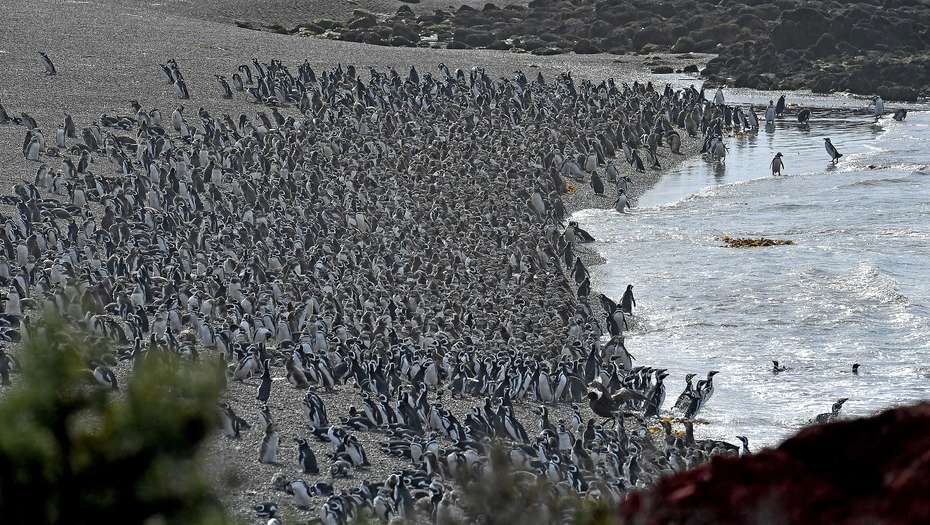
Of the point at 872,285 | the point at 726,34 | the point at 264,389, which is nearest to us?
the point at 264,389

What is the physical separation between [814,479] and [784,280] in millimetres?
19783

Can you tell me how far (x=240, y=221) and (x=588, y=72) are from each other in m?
28.1

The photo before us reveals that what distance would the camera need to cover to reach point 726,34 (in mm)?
61344

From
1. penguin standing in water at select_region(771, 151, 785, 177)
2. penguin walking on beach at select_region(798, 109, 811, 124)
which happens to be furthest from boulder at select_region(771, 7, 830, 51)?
penguin standing in water at select_region(771, 151, 785, 177)

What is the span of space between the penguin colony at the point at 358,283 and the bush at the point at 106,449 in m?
3.17

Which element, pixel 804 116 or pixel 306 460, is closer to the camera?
pixel 306 460

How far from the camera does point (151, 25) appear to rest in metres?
44.0

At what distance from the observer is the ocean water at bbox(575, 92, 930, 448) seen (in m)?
17.4

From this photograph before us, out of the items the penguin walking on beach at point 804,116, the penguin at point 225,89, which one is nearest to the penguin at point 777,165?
the penguin walking on beach at point 804,116

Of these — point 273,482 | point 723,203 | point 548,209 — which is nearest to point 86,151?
point 548,209

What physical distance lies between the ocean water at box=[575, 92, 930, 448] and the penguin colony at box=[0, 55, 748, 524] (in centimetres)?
93

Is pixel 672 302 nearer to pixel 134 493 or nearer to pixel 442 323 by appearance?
pixel 442 323

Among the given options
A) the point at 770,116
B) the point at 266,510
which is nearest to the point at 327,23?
the point at 770,116

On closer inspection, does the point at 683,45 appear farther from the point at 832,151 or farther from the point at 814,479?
the point at 814,479
